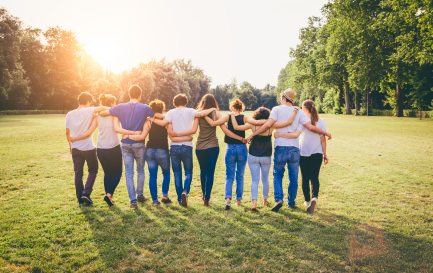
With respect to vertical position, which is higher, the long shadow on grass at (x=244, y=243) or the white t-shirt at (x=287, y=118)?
the white t-shirt at (x=287, y=118)

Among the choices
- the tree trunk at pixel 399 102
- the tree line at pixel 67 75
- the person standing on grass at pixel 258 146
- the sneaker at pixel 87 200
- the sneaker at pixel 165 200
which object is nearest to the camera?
the person standing on grass at pixel 258 146

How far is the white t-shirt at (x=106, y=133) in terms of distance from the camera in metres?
6.82

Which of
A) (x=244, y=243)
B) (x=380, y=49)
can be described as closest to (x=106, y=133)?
(x=244, y=243)

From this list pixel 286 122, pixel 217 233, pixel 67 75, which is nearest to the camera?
pixel 217 233

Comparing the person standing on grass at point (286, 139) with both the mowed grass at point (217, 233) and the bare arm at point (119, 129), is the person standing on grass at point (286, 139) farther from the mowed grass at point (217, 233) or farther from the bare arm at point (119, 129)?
the bare arm at point (119, 129)

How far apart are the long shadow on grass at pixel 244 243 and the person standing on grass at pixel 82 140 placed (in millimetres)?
777

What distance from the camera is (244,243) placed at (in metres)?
5.19

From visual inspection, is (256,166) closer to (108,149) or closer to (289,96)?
(289,96)

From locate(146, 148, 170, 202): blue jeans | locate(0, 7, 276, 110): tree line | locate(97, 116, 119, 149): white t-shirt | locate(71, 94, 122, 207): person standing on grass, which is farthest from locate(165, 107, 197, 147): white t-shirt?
locate(0, 7, 276, 110): tree line

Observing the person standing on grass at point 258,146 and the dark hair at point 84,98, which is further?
the dark hair at point 84,98

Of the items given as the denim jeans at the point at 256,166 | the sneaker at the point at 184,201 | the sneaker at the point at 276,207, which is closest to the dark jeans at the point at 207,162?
the sneaker at the point at 184,201

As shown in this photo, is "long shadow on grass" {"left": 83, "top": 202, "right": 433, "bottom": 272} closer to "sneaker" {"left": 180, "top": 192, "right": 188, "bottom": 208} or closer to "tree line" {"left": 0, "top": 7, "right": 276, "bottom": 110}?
"sneaker" {"left": 180, "top": 192, "right": 188, "bottom": 208}

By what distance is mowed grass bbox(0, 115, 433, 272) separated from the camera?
4.52 metres

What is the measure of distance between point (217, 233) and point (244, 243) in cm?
56
